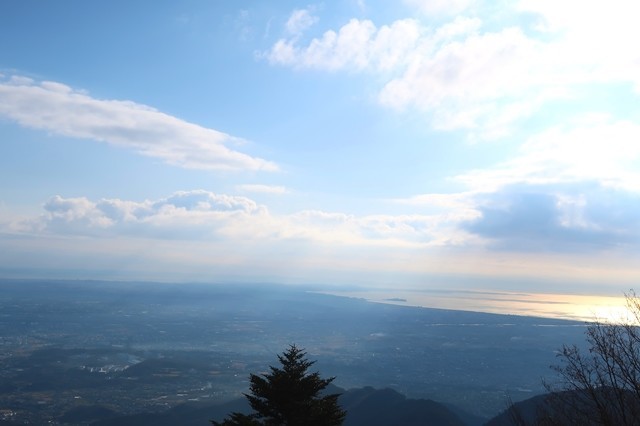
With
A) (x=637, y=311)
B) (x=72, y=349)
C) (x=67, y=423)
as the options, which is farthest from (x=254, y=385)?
(x=72, y=349)

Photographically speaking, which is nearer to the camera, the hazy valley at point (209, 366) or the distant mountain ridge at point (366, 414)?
the distant mountain ridge at point (366, 414)

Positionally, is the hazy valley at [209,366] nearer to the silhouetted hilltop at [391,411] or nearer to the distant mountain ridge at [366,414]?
the distant mountain ridge at [366,414]

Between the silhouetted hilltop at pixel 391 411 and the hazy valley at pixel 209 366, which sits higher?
the silhouetted hilltop at pixel 391 411

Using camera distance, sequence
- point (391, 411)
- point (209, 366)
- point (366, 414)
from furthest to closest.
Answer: point (209, 366) < point (366, 414) < point (391, 411)

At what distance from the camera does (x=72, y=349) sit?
15250 cm

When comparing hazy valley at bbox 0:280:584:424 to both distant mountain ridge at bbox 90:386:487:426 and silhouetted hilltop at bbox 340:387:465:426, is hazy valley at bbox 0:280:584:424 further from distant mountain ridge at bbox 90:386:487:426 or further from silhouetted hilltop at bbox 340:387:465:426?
silhouetted hilltop at bbox 340:387:465:426

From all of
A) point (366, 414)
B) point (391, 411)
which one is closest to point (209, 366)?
point (366, 414)

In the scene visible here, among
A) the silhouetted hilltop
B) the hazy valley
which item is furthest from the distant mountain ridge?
the hazy valley

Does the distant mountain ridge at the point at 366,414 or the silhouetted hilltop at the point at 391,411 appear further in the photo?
the distant mountain ridge at the point at 366,414

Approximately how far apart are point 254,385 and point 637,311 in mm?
14338

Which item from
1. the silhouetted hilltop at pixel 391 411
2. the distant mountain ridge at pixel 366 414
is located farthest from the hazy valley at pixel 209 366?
the silhouetted hilltop at pixel 391 411

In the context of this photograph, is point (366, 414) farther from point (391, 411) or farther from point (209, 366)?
point (209, 366)

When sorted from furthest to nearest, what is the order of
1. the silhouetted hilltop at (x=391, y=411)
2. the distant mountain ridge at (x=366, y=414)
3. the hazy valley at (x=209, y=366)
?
the hazy valley at (x=209, y=366) < the distant mountain ridge at (x=366, y=414) < the silhouetted hilltop at (x=391, y=411)

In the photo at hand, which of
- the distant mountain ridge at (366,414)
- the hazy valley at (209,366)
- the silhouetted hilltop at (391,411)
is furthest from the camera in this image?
the hazy valley at (209,366)
